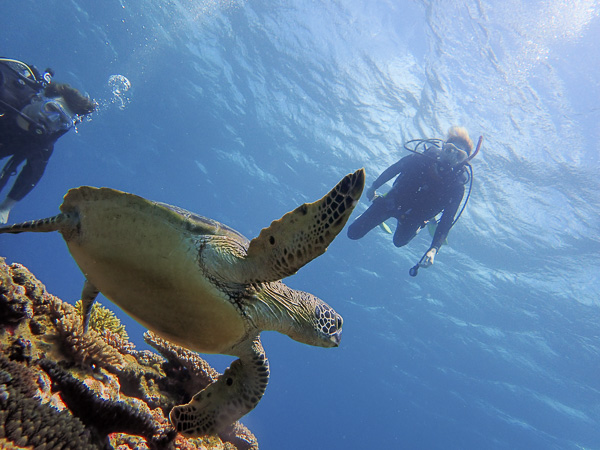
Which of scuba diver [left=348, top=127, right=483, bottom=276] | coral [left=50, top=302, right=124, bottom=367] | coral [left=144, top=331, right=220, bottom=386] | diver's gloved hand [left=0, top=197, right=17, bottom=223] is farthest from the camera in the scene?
scuba diver [left=348, top=127, right=483, bottom=276]

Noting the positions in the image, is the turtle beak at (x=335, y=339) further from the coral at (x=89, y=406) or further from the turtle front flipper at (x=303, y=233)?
the coral at (x=89, y=406)

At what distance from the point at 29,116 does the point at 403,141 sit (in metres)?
15.6

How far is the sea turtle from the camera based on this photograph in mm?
2023

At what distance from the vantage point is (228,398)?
258 cm

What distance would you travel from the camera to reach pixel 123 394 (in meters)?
→ 2.99

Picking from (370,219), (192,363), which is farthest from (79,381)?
(370,219)

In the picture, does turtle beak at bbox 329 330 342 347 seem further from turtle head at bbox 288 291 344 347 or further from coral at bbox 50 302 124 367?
coral at bbox 50 302 124 367

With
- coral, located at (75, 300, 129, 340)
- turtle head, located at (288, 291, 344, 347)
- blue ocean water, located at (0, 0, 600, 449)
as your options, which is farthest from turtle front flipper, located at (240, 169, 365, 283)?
blue ocean water, located at (0, 0, 600, 449)

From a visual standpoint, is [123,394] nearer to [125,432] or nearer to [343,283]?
[125,432]

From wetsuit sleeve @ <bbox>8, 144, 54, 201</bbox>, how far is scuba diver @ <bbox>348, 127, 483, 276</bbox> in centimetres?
789

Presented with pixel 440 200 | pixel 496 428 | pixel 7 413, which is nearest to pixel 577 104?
pixel 440 200

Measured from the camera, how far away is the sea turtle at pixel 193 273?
6.64ft

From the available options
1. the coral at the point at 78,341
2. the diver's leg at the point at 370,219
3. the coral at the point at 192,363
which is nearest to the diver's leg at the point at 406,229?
the diver's leg at the point at 370,219

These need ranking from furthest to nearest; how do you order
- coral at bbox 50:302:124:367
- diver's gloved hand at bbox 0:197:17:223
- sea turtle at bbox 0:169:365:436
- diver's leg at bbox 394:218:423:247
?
diver's leg at bbox 394:218:423:247, diver's gloved hand at bbox 0:197:17:223, coral at bbox 50:302:124:367, sea turtle at bbox 0:169:365:436
